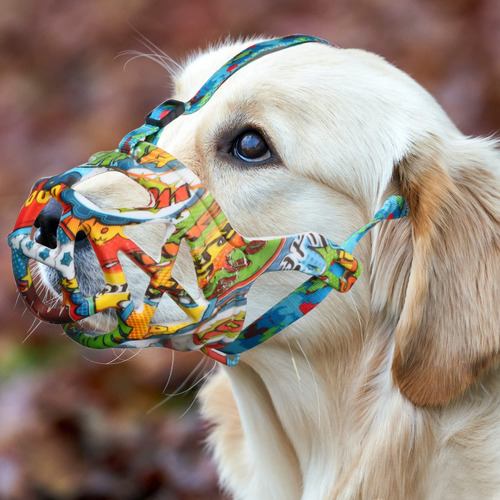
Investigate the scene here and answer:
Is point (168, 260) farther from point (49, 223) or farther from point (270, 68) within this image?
point (270, 68)

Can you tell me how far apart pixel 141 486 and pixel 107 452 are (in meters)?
0.23

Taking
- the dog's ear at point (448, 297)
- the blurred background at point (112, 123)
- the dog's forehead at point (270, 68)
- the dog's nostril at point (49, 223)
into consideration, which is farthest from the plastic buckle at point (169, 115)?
the blurred background at point (112, 123)

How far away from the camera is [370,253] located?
2.03 m

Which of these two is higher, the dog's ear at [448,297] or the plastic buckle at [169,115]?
the plastic buckle at [169,115]

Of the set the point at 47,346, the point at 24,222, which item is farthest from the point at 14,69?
the point at 24,222

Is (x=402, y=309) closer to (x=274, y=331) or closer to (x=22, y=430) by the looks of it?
(x=274, y=331)

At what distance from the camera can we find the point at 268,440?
2.27 m

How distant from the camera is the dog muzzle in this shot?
67.5 inches

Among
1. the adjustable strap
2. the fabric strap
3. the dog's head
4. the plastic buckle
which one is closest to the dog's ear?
the dog's head

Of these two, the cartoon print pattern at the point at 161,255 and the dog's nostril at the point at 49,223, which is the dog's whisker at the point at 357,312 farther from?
the dog's nostril at the point at 49,223

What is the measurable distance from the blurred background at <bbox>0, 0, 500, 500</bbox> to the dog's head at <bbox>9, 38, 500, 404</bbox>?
1.19 m

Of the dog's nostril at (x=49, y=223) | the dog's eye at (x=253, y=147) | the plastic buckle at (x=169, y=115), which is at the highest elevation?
the plastic buckle at (x=169, y=115)

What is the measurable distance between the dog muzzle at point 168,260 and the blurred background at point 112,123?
120cm

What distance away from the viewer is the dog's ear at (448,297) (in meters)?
1.86
